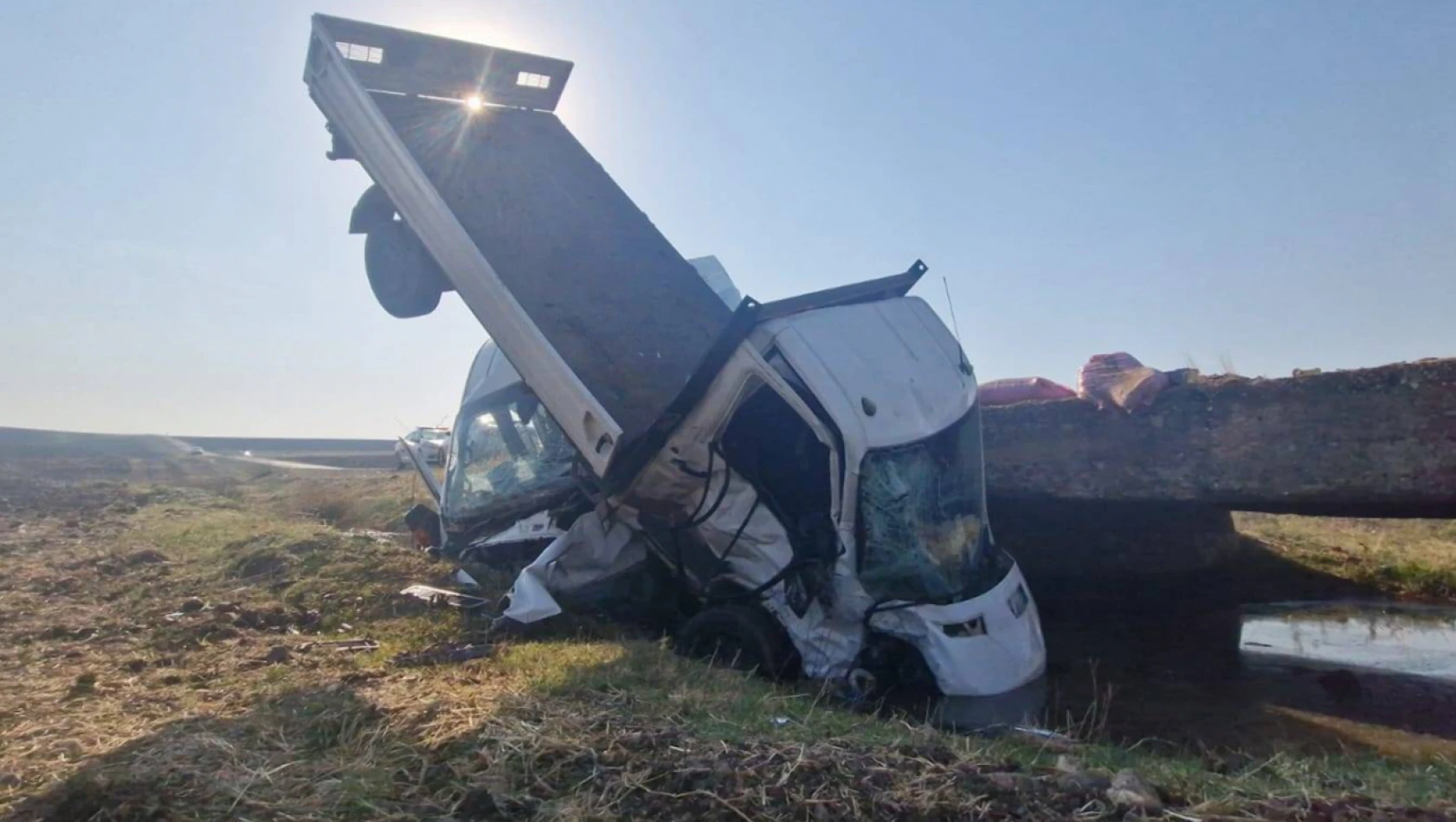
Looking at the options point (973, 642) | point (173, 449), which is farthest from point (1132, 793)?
point (173, 449)

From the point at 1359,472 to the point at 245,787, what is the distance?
8.77 meters

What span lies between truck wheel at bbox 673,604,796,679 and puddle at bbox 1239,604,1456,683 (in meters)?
3.48

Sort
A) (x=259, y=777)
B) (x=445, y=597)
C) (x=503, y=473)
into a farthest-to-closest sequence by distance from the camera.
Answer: (x=503, y=473), (x=445, y=597), (x=259, y=777)

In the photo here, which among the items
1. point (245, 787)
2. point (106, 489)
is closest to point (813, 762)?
point (245, 787)

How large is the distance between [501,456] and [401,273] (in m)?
1.86

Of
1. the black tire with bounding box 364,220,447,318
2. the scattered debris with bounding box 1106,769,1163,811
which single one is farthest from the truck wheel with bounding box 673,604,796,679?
the black tire with bounding box 364,220,447,318

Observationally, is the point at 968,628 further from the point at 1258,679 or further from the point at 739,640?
the point at 1258,679

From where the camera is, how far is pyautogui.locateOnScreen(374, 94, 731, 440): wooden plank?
280 inches

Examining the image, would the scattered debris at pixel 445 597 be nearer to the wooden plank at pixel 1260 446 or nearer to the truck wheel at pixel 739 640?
the truck wheel at pixel 739 640

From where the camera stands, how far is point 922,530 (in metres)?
6.11

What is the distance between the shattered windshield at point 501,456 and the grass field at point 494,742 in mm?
1475

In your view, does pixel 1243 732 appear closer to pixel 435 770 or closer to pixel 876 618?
pixel 876 618

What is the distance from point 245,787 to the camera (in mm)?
3479

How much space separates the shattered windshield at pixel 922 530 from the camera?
592 cm
